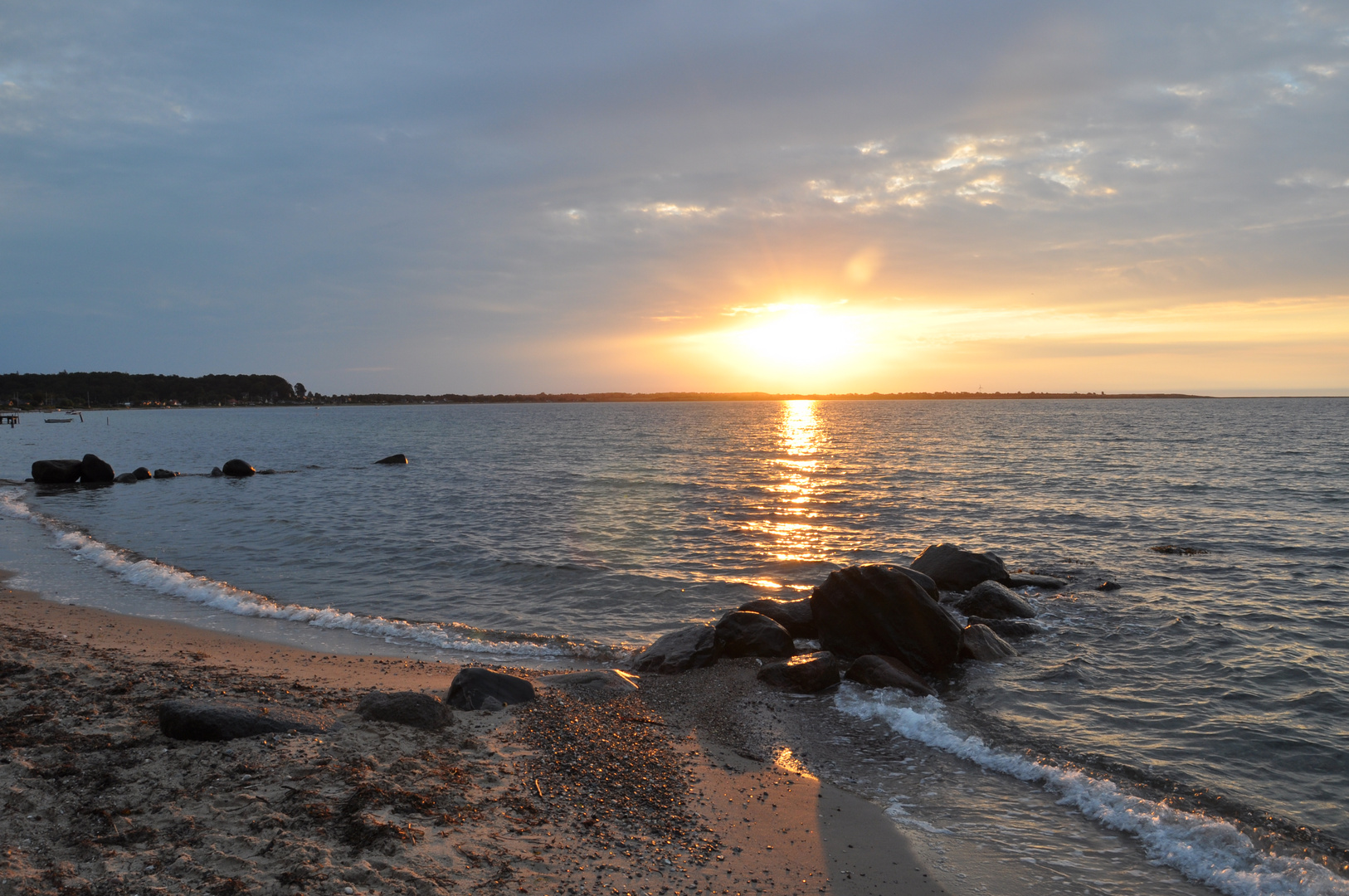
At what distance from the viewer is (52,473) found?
37.1 m

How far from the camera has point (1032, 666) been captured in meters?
11.7

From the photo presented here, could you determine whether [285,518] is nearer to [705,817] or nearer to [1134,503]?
[705,817]

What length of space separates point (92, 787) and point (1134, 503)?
33129 mm

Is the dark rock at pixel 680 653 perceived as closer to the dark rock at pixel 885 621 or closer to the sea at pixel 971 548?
the sea at pixel 971 548

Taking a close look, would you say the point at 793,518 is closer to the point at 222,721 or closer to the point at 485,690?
the point at 485,690

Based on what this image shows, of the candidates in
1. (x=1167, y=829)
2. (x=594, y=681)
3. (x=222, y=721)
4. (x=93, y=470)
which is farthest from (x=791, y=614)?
(x=93, y=470)

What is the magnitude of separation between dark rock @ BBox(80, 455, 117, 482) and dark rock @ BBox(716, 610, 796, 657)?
137ft

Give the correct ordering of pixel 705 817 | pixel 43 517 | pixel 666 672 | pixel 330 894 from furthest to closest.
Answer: pixel 43 517
pixel 666 672
pixel 705 817
pixel 330 894

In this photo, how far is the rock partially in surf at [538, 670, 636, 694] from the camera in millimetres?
10031

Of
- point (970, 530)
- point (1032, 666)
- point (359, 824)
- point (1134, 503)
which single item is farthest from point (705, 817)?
point (1134, 503)

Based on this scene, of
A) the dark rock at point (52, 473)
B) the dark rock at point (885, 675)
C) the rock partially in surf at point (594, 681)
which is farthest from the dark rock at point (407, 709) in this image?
the dark rock at point (52, 473)

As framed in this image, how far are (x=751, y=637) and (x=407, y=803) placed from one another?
22.3ft

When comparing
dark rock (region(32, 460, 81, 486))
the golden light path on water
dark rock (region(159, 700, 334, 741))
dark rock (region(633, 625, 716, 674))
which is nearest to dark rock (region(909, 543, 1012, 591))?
the golden light path on water

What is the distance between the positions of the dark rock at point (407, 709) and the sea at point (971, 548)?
3.55m
